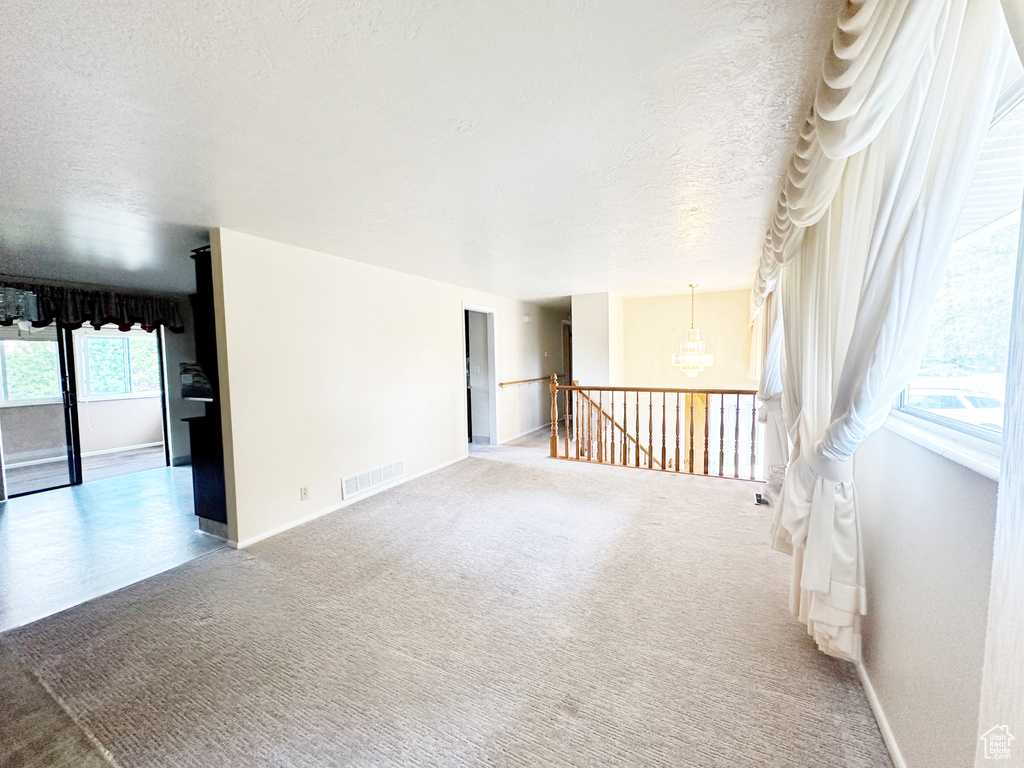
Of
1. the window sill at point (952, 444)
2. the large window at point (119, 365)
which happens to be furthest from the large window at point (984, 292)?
the large window at point (119, 365)

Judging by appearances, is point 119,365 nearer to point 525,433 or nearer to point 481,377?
point 481,377

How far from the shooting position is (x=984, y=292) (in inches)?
40.5

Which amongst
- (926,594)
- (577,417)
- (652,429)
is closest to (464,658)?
(926,594)

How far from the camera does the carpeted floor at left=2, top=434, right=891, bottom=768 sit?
54.7 inches

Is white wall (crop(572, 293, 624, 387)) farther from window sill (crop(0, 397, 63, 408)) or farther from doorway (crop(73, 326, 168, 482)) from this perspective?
window sill (crop(0, 397, 63, 408))

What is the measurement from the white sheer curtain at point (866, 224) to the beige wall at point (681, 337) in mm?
5060

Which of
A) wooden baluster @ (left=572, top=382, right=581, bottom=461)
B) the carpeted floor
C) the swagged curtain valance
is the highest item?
the swagged curtain valance

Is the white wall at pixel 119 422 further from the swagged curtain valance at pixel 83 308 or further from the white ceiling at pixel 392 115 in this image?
the white ceiling at pixel 392 115

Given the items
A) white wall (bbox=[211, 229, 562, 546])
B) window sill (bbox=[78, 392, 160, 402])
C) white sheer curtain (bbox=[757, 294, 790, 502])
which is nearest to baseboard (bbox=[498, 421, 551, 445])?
white wall (bbox=[211, 229, 562, 546])

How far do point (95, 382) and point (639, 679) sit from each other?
317 inches

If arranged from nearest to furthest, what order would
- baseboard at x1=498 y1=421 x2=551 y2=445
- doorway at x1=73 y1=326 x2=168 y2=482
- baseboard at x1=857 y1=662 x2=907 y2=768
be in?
baseboard at x1=857 y1=662 x2=907 y2=768 < doorway at x1=73 y1=326 x2=168 y2=482 < baseboard at x1=498 y1=421 x2=551 y2=445

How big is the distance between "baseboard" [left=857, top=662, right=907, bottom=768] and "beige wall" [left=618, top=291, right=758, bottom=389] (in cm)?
524

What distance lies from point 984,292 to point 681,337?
6.02 m

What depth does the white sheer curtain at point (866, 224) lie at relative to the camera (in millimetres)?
862
